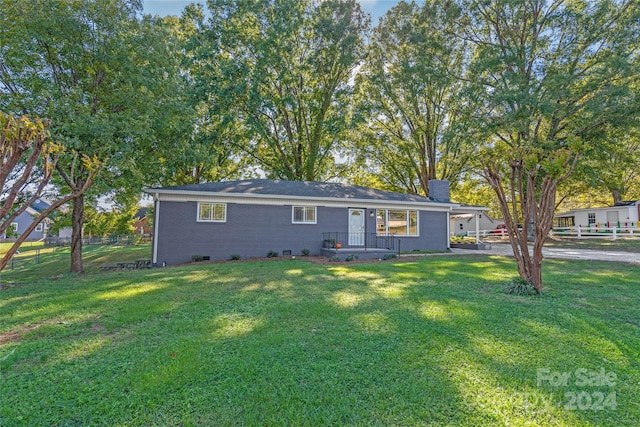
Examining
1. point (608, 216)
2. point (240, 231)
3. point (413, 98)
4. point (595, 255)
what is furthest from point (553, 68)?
point (608, 216)

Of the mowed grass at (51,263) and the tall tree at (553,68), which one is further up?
the tall tree at (553,68)

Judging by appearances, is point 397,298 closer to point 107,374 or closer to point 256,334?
point 256,334

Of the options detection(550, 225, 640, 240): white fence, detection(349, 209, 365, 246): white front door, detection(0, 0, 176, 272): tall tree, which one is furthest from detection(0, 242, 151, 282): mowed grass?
detection(550, 225, 640, 240): white fence

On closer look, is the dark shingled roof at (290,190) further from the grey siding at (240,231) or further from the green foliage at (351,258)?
the green foliage at (351,258)

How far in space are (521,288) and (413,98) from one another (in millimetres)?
17924

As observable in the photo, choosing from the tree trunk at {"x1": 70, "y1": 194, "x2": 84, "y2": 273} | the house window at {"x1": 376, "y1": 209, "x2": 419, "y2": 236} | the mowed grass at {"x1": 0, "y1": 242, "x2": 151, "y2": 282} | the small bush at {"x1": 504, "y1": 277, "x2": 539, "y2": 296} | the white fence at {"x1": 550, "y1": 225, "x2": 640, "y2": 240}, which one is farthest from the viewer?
the white fence at {"x1": 550, "y1": 225, "x2": 640, "y2": 240}

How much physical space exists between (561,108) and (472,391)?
18086mm

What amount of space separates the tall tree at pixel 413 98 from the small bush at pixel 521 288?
13.9 meters

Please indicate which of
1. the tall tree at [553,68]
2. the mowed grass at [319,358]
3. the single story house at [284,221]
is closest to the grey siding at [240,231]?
the single story house at [284,221]

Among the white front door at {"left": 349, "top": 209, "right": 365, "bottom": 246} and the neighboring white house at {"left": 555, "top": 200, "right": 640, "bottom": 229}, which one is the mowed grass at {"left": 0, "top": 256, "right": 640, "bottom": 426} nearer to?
the white front door at {"left": 349, "top": 209, "right": 365, "bottom": 246}

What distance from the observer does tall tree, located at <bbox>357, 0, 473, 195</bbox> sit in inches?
728

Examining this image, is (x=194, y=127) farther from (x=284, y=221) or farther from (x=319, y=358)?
(x=319, y=358)

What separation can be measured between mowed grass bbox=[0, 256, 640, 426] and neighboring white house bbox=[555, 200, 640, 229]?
26.6 meters

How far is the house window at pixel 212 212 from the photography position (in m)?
11.9
